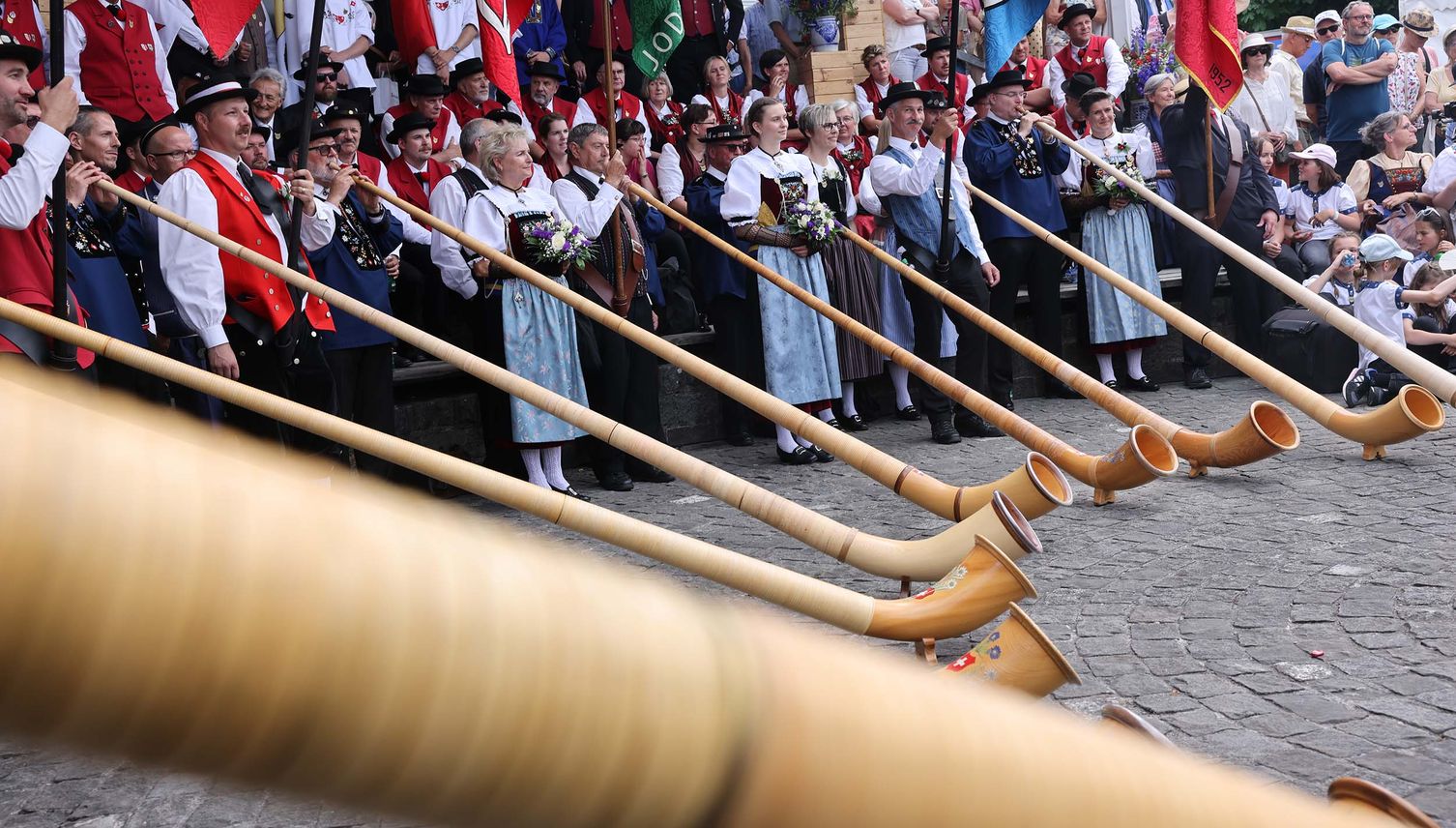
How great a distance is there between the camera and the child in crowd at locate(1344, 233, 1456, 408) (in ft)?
31.3

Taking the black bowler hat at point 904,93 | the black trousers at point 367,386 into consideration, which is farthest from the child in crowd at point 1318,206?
the black trousers at point 367,386

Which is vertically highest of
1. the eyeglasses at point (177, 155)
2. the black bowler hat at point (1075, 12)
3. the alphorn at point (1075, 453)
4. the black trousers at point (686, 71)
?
the black bowler hat at point (1075, 12)

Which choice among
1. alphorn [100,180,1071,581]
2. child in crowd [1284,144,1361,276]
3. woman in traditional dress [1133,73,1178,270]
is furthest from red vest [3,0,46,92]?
child in crowd [1284,144,1361,276]

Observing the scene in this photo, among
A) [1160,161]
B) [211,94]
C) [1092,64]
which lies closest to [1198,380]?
[1160,161]

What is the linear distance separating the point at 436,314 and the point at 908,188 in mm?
3006

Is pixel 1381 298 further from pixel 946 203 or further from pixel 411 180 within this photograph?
pixel 411 180

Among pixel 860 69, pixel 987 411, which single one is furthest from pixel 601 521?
pixel 860 69

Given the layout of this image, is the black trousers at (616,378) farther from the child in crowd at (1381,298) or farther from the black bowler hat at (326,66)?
the child in crowd at (1381,298)

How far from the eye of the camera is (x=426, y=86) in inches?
359

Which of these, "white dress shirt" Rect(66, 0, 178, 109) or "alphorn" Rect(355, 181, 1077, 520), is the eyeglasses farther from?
"alphorn" Rect(355, 181, 1077, 520)

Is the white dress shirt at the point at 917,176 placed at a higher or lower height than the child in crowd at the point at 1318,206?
lower

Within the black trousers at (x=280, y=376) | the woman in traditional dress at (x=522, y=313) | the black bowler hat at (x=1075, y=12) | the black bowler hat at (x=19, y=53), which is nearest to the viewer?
the black bowler hat at (x=19, y=53)

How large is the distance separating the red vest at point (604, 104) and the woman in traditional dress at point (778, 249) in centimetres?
184

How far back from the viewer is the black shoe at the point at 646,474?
8438 millimetres
